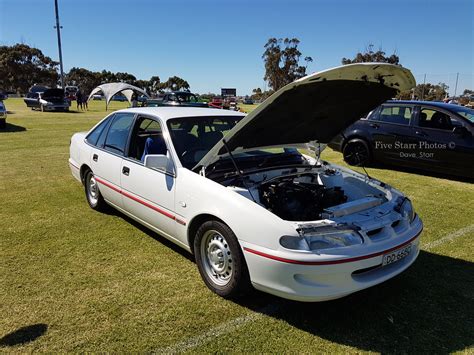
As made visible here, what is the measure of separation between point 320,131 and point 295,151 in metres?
0.55

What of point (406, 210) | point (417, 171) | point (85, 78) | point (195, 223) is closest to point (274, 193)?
point (195, 223)

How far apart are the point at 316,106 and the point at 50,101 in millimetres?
28935

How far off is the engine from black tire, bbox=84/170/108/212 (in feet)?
8.78

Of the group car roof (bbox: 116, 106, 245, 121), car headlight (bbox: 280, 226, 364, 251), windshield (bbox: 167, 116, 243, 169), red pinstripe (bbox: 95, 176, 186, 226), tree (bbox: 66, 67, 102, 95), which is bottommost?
red pinstripe (bbox: 95, 176, 186, 226)

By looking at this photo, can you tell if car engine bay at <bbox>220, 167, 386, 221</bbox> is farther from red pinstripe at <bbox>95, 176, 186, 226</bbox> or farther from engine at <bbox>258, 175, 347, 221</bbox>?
red pinstripe at <bbox>95, 176, 186, 226</bbox>

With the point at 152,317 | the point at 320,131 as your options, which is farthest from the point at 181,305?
the point at 320,131

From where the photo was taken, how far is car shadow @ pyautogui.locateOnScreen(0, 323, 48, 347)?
8.66 feet

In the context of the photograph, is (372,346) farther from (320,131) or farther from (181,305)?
(320,131)

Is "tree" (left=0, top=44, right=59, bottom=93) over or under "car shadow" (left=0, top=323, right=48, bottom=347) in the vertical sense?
over

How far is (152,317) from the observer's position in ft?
9.71

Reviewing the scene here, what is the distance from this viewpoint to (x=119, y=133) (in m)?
4.70

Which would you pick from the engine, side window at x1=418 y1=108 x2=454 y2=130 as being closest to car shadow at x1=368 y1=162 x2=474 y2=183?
side window at x1=418 y1=108 x2=454 y2=130

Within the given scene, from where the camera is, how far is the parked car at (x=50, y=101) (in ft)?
90.9

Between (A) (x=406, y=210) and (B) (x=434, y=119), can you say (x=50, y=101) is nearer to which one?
(B) (x=434, y=119)
